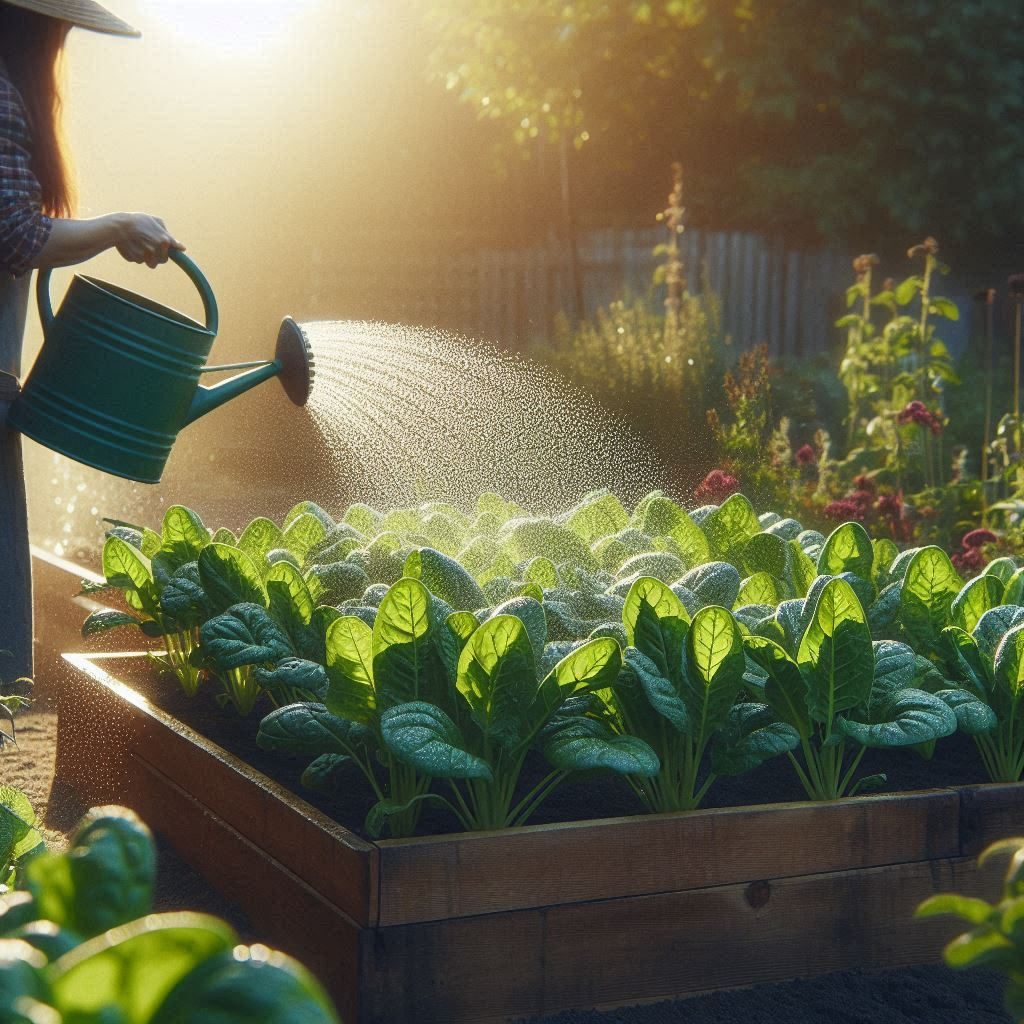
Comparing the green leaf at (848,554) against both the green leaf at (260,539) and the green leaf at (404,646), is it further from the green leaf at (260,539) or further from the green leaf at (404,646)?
the green leaf at (260,539)

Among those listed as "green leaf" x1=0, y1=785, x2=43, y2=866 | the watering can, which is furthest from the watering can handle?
"green leaf" x1=0, y1=785, x2=43, y2=866

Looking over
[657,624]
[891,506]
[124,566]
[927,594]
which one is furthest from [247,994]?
[891,506]

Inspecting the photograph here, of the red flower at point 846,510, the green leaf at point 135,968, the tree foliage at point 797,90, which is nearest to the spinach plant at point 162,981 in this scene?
the green leaf at point 135,968

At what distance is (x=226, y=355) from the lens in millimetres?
12008

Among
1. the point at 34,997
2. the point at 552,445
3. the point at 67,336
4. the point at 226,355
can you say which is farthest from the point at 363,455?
the point at 34,997

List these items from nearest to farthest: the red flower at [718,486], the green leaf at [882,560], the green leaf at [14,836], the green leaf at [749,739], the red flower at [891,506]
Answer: the green leaf at [14,836] → the green leaf at [749,739] → the green leaf at [882,560] → the red flower at [718,486] → the red flower at [891,506]

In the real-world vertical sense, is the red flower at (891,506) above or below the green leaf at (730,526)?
below

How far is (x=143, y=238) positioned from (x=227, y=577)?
2.86ft

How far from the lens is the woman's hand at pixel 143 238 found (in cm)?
285

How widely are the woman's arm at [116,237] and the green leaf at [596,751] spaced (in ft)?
5.11

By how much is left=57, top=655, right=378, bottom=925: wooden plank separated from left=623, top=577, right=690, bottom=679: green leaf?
Answer: 506 mm

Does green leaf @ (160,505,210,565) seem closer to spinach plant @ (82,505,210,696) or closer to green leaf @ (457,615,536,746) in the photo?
spinach plant @ (82,505,210,696)

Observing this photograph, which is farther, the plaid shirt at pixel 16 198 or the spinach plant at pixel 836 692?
the plaid shirt at pixel 16 198

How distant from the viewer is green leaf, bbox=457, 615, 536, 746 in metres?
1.71
